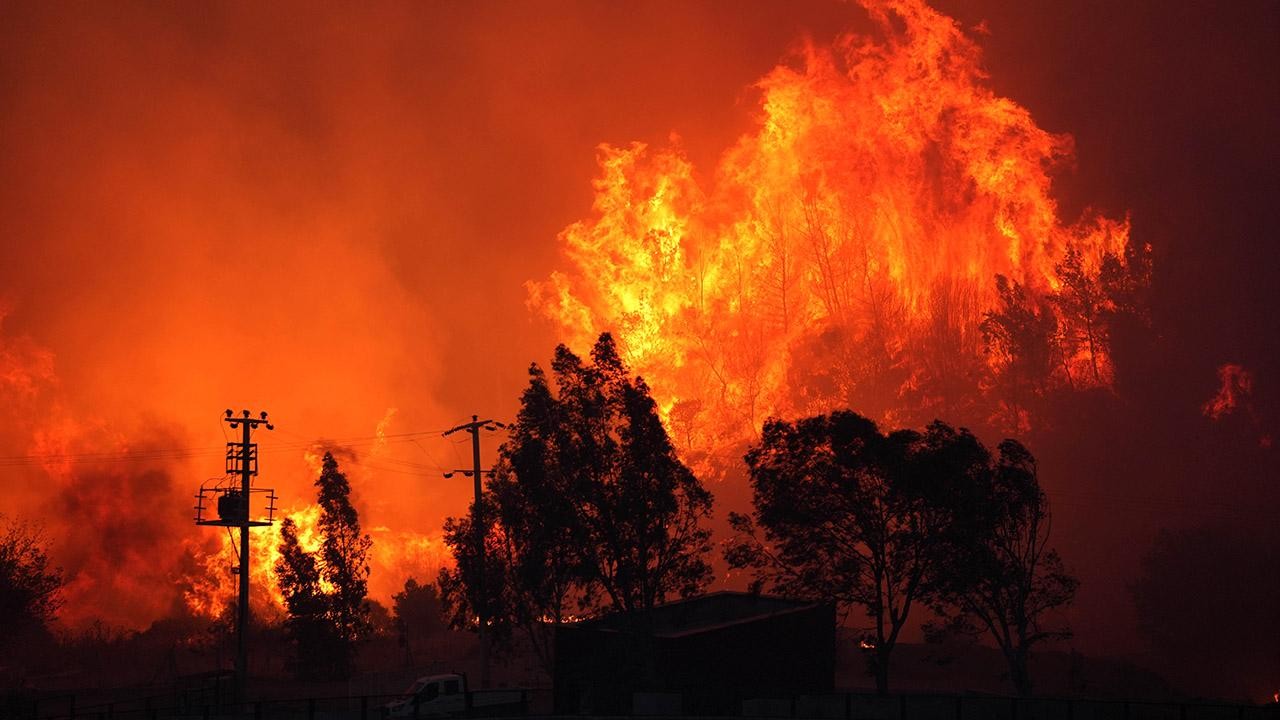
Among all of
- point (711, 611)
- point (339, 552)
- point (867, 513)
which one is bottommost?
point (711, 611)

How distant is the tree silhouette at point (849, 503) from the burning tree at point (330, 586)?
Answer: 40.1 metres

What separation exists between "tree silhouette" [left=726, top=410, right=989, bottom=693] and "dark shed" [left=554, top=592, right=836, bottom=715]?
318cm

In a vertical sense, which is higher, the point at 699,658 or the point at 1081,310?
the point at 1081,310

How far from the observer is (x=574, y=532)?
54.6m

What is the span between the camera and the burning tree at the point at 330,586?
283 feet

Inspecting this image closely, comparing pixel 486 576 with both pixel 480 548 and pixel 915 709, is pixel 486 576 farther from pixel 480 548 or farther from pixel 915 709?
pixel 915 709

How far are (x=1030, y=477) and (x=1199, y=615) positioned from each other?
74.9m

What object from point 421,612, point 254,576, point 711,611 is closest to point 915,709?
point 711,611

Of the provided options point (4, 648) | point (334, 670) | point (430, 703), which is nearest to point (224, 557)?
point (4, 648)

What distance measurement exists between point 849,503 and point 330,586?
4883 centimetres

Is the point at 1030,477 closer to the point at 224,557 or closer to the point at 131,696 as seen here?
the point at 131,696

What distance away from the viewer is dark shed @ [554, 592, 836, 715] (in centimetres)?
5209

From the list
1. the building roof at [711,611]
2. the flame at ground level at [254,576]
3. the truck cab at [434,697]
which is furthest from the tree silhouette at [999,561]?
the flame at ground level at [254,576]

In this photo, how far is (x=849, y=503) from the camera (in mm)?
56594
